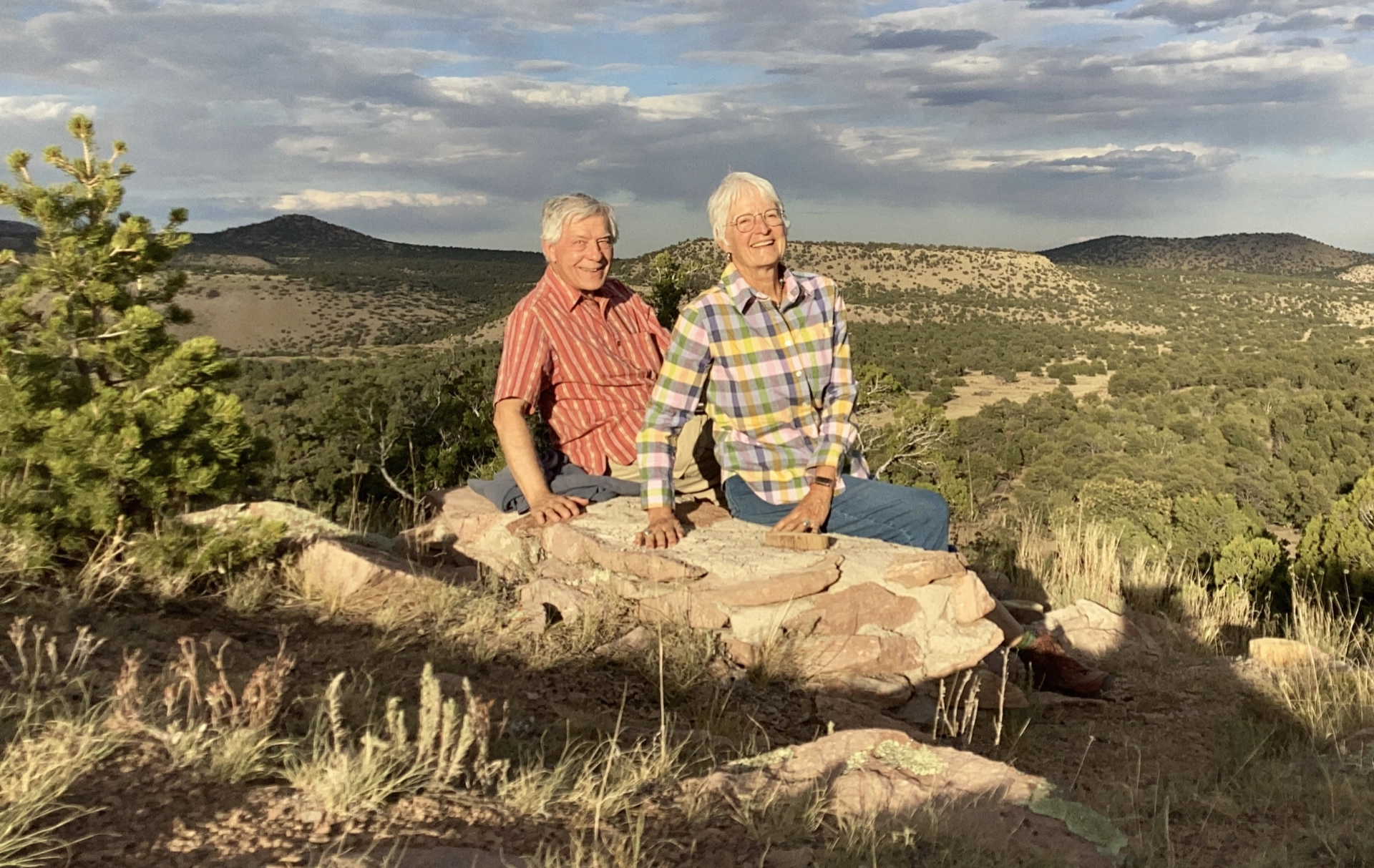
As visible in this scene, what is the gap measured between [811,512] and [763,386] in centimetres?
51

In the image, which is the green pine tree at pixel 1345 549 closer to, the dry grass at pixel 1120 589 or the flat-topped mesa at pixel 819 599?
the dry grass at pixel 1120 589

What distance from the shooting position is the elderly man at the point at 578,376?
422 centimetres

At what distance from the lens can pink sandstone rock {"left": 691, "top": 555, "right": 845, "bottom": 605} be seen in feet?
12.6

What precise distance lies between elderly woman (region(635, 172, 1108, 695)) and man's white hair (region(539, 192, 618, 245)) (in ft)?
2.07

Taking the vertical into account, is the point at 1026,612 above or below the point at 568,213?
below

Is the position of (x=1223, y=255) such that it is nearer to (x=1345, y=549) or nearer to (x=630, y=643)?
(x=1345, y=549)

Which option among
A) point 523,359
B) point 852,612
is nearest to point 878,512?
point 852,612

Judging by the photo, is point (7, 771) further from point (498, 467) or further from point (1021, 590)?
point (498, 467)

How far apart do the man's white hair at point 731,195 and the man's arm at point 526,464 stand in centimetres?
105

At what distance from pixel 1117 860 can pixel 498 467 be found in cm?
691

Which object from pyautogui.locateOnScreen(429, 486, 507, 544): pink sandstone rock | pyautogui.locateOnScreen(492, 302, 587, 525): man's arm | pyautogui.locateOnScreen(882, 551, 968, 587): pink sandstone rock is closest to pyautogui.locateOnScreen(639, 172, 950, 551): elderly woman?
pyautogui.locateOnScreen(882, 551, 968, 587): pink sandstone rock

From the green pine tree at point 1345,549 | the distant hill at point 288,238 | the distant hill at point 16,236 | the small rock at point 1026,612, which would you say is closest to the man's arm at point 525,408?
the small rock at point 1026,612

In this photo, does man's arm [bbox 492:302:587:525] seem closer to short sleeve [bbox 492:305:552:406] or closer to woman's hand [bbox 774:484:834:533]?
short sleeve [bbox 492:305:552:406]

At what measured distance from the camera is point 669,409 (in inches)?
155
